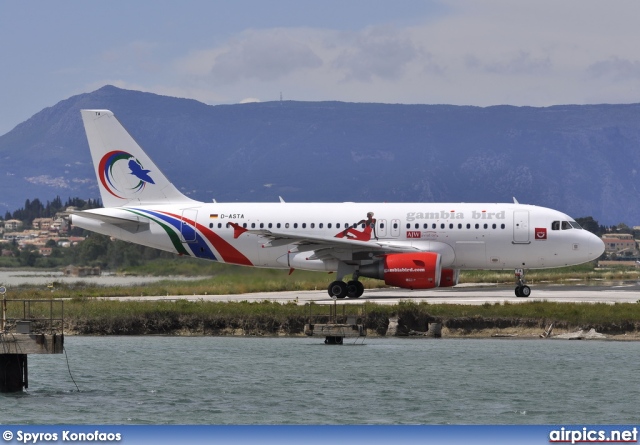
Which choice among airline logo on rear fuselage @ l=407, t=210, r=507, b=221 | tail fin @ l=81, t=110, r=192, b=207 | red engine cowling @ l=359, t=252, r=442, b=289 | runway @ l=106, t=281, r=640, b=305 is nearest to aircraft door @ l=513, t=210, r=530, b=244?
airline logo on rear fuselage @ l=407, t=210, r=507, b=221

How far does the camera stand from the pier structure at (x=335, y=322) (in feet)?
151

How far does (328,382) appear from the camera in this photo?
3759 centimetres

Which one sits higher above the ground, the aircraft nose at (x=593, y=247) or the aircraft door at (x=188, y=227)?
the aircraft door at (x=188, y=227)

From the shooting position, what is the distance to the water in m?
32.0

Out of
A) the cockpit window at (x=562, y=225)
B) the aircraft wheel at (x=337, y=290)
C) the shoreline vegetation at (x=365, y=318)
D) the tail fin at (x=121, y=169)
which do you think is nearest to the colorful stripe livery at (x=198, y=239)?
the tail fin at (x=121, y=169)

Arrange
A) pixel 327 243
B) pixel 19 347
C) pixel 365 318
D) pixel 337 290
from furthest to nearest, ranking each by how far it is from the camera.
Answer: pixel 337 290, pixel 327 243, pixel 365 318, pixel 19 347

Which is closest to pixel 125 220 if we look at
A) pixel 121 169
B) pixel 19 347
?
pixel 121 169

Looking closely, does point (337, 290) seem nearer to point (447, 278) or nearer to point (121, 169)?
point (447, 278)

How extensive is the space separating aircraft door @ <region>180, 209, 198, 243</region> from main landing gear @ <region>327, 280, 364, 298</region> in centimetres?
706

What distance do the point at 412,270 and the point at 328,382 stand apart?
18.2 metres

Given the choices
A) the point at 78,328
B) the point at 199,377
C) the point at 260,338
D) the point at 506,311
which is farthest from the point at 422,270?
the point at 199,377

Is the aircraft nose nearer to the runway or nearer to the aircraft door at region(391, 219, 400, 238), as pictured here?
the runway

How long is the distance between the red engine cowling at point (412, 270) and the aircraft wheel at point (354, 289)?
1850 millimetres

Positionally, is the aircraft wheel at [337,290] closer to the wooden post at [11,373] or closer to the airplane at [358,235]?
the airplane at [358,235]
